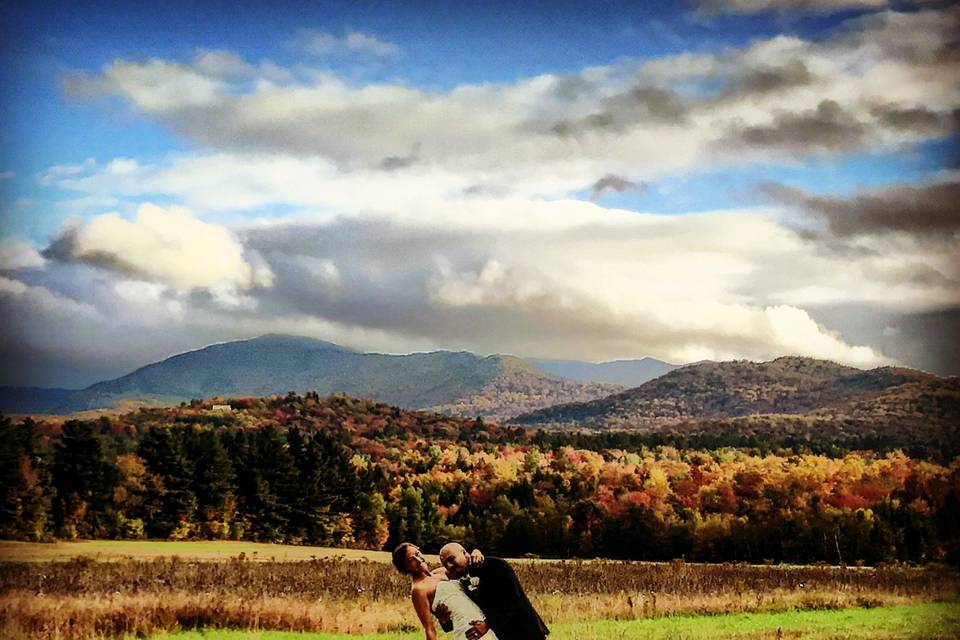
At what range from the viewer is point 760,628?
14.6 metres

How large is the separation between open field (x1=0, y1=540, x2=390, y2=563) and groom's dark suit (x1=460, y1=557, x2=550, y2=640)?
8.70m

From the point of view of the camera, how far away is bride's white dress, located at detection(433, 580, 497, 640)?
8875mm

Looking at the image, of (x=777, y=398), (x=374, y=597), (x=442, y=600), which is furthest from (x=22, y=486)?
(x=777, y=398)

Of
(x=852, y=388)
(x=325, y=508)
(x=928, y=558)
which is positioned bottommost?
(x=928, y=558)

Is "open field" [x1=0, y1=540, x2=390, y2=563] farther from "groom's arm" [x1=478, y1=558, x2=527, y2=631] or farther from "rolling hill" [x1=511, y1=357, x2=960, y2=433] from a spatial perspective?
"rolling hill" [x1=511, y1=357, x2=960, y2=433]

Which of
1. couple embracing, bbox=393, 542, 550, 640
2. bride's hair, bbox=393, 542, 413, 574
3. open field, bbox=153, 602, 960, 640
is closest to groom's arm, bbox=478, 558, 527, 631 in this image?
couple embracing, bbox=393, 542, 550, 640

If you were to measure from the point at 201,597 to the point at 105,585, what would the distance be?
1.83m

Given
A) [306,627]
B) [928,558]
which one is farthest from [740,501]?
[306,627]

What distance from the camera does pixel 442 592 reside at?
8914 mm

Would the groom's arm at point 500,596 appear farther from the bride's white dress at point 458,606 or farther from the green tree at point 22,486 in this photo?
the green tree at point 22,486

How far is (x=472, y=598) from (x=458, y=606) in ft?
0.55

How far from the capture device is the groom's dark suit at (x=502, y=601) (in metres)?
8.91

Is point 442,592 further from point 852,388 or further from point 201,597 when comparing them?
point 852,388

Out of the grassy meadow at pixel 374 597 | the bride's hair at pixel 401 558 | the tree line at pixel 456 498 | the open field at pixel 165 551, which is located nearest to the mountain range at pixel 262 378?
the tree line at pixel 456 498
